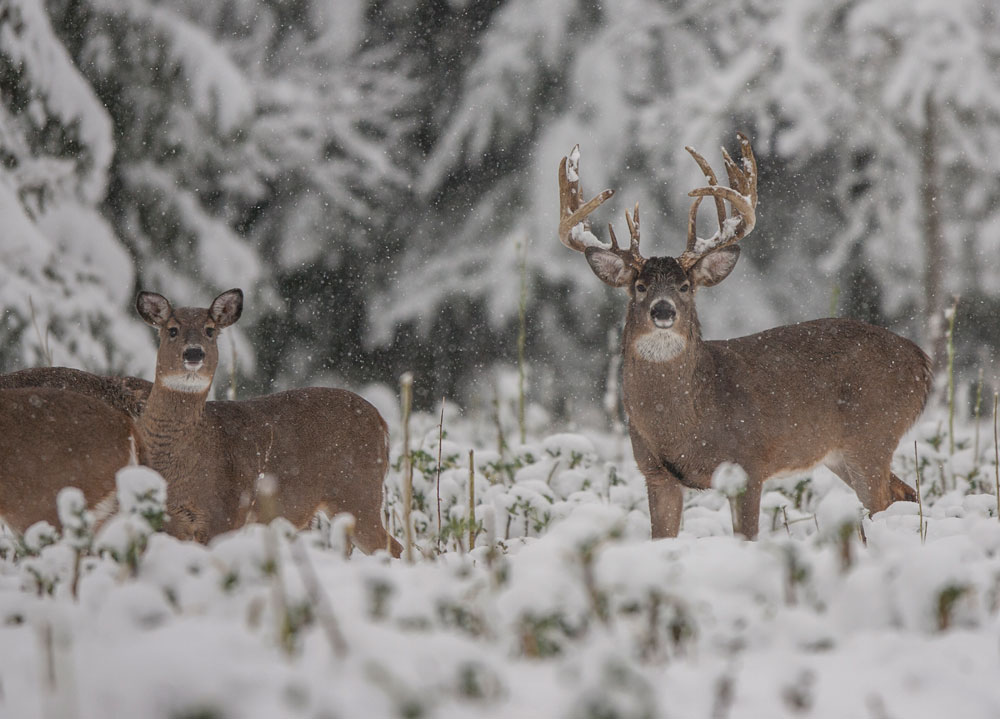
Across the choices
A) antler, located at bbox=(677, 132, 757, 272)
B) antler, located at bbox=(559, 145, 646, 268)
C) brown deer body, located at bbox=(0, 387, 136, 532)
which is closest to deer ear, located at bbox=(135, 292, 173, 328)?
brown deer body, located at bbox=(0, 387, 136, 532)

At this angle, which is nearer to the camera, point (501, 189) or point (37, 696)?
point (37, 696)

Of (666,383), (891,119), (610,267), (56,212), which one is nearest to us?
(666,383)

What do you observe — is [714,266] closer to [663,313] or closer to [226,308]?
[663,313]

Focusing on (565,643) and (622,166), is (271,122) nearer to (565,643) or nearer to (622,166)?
(622,166)

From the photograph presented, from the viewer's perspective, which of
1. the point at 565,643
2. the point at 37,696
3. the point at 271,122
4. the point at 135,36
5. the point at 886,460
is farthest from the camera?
the point at 271,122

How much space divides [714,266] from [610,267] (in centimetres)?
44

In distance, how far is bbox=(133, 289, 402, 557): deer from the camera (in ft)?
13.9

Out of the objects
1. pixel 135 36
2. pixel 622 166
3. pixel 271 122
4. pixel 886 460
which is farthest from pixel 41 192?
pixel 886 460

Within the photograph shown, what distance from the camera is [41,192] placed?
9.18m

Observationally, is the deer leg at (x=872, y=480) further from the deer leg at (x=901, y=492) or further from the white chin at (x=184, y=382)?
the white chin at (x=184, y=382)

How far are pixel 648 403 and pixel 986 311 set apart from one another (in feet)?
29.6

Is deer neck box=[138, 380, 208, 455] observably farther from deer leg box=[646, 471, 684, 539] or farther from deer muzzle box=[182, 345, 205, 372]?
deer leg box=[646, 471, 684, 539]

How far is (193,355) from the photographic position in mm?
4293

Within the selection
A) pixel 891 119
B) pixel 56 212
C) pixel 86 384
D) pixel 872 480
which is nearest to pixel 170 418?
pixel 86 384
